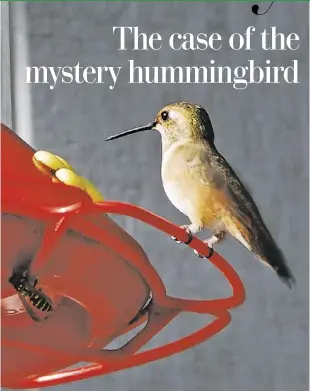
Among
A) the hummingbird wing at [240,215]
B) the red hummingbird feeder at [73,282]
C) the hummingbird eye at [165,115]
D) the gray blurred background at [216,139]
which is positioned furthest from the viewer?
the gray blurred background at [216,139]

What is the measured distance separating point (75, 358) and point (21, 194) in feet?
0.84

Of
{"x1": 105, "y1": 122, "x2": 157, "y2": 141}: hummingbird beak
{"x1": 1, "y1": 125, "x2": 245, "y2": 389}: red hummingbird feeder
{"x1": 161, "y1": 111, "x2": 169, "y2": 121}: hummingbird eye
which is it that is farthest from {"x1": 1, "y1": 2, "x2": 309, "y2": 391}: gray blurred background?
{"x1": 1, "y1": 125, "x2": 245, "y2": 389}: red hummingbird feeder

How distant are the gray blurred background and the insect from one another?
67cm

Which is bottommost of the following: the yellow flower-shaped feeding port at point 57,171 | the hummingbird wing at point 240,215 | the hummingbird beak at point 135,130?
the hummingbird wing at point 240,215

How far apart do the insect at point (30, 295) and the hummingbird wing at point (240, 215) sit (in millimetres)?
343

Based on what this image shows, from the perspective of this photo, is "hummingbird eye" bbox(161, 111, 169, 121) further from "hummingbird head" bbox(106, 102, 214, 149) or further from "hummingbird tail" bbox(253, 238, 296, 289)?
"hummingbird tail" bbox(253, 238, 296, 289)

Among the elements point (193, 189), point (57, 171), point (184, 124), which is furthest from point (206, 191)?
point (57, 171)

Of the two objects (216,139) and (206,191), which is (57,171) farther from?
(216,139)

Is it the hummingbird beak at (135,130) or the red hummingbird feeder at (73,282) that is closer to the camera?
the red hummingbird feeder at (73,282)

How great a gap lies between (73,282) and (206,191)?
345mm

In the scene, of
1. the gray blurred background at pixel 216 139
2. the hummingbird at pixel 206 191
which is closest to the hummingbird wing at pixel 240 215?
the hummingbird at pixel 206 191

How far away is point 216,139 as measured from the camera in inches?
69.6

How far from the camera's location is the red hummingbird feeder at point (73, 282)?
971mm

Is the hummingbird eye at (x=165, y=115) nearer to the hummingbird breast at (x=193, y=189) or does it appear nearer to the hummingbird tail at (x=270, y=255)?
the hummingbird breast at (x=193, y=189)
